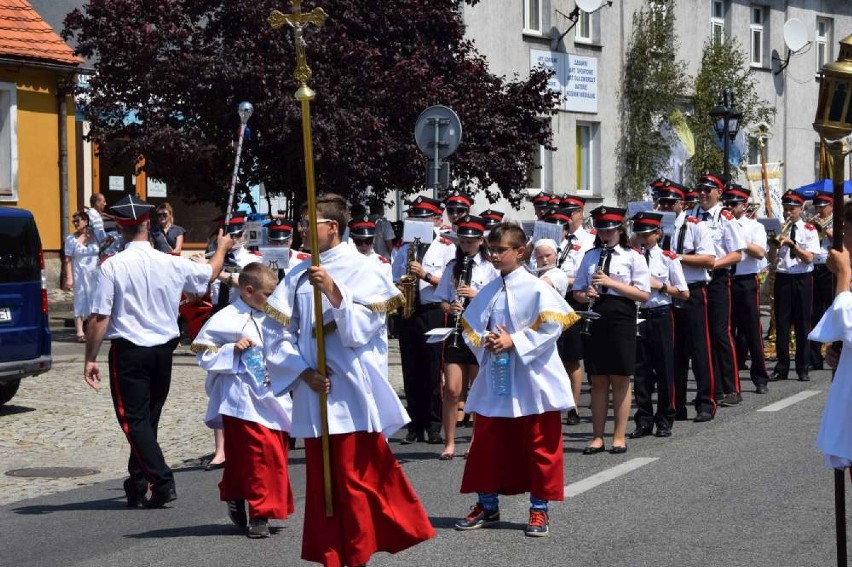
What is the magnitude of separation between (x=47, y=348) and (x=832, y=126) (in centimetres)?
889

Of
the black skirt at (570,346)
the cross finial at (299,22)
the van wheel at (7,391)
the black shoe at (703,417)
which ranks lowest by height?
the black shoe at (703,417)

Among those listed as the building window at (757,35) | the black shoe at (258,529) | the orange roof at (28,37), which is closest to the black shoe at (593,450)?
the black shoe at (258,529)

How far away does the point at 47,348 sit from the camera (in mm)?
13711

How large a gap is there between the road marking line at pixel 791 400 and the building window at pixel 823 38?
28724 millimetres

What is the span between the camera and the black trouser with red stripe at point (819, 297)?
57.0 feet

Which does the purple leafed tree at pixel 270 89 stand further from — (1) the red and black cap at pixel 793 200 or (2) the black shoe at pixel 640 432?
(2) the black shoe at pixel 640 432

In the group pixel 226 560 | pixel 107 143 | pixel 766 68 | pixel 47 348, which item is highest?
pixel 766 68

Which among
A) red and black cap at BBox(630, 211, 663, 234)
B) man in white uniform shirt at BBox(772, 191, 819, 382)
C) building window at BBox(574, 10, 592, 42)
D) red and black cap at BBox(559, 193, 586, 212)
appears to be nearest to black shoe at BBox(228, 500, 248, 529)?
red and black cap at BBox(630, 211, 663, 234)

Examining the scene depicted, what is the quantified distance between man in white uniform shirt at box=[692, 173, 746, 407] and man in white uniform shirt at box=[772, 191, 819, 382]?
2.31 meters

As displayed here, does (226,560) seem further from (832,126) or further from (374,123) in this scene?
(374,123)

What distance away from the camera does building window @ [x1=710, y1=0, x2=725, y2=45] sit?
37594mm

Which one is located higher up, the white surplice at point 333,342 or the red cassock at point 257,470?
the white surplice at point 333,342

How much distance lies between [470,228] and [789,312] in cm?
622

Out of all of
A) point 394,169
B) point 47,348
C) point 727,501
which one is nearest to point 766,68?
point 394,169
